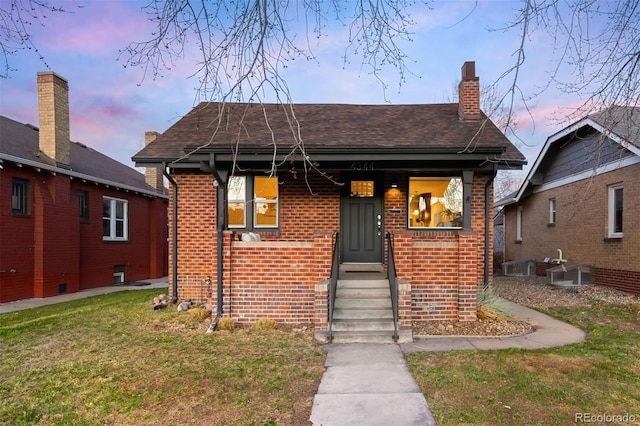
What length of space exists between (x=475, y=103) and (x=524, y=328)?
567cm

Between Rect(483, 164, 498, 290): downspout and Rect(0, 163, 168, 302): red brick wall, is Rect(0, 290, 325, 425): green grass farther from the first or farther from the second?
Rect(483, 164, 498, 290): downspout

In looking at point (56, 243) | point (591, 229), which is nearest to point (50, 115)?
point (56, 243)

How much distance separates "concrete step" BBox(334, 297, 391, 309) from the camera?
719 centimetres

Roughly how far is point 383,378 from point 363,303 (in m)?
2.49

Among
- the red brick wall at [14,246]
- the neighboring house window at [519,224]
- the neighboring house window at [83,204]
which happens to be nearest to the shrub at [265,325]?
the red brick wall at [14,246]

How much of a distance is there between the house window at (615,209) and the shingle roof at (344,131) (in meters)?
5.01

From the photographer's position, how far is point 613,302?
990 cm

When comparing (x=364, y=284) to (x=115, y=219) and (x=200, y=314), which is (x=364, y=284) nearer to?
(x=200, y=314)

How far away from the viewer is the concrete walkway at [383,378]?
152 inches

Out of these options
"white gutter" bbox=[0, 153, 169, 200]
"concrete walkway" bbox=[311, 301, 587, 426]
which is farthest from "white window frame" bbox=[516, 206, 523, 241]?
"white gutter" bbox=[0, 153, 169, 200]

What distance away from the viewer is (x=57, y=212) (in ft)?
42.1

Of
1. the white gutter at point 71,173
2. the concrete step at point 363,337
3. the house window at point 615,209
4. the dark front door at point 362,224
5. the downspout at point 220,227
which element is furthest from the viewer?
the house window at point 615,209

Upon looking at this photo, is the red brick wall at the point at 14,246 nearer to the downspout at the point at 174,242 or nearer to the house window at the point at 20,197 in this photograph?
the house window at the point at 20,197

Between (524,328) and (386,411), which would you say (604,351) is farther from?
(386,411)
